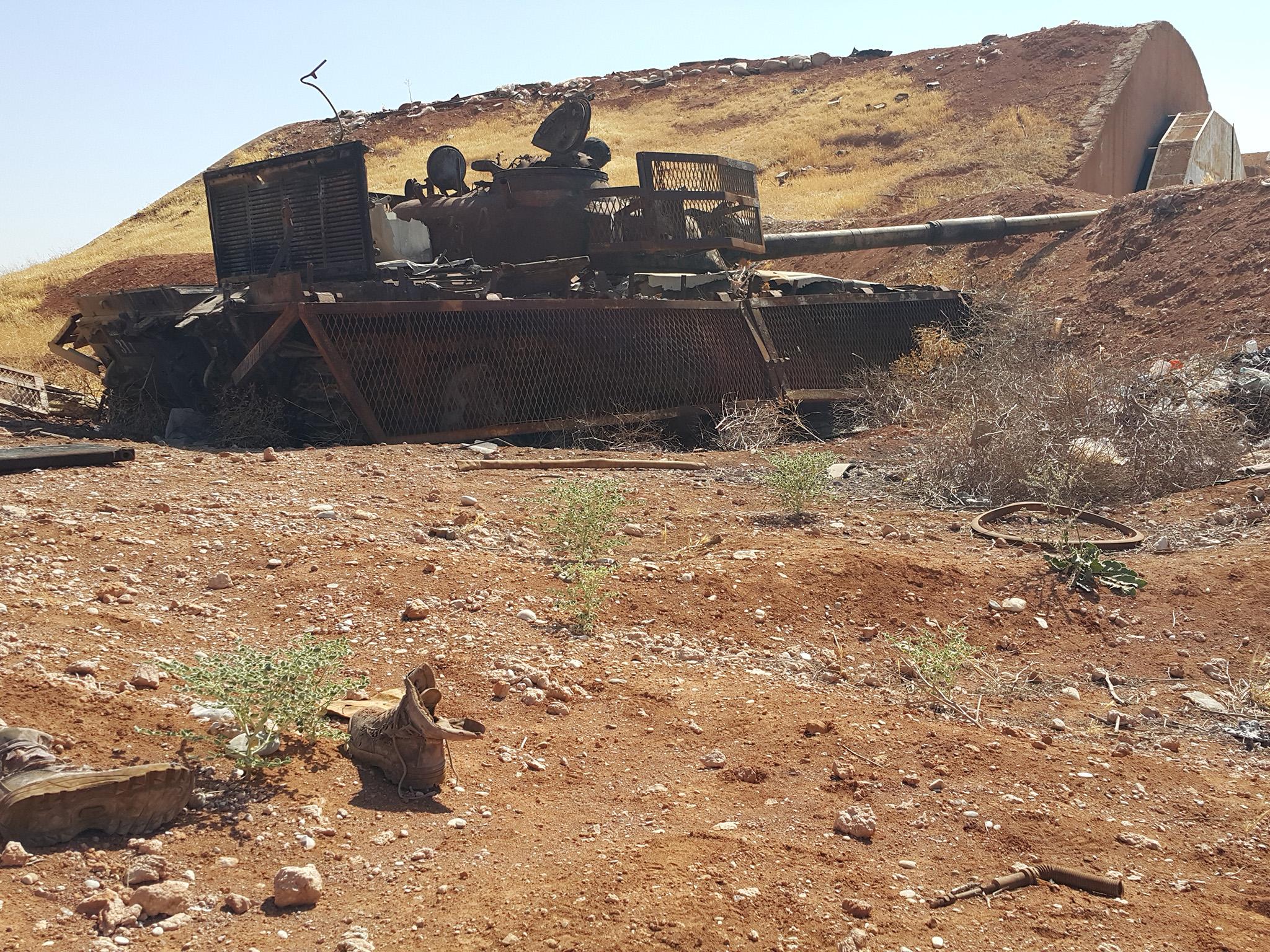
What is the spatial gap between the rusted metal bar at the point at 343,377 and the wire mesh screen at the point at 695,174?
362cm

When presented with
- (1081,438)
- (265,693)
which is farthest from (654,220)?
(265,693)

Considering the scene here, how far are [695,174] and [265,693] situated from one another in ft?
29.6

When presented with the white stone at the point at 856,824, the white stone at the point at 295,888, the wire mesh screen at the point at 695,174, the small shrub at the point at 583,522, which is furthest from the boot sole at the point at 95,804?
the wire mesh screen at the point at 695,174

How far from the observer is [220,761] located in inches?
125

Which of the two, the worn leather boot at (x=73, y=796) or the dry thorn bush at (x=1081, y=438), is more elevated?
the worn leather boot at (x=73, y=796)

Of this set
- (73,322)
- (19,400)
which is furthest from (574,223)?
(19,400)

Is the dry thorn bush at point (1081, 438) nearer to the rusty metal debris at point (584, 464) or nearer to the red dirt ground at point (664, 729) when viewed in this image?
the red dirt ground at point (664, 729)

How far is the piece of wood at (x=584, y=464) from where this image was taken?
25.6 feet

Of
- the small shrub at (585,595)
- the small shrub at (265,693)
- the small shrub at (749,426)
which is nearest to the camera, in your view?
the small shrub at (265,693)

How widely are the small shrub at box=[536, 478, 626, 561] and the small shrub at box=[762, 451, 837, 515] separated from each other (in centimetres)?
131

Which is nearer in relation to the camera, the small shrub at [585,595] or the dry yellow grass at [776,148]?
the small shrub at [585,595]

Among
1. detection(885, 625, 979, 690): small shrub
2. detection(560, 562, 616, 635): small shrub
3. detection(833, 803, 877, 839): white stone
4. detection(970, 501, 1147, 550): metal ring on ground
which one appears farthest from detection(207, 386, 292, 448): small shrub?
detection(833, 803, 877, 839): white stone

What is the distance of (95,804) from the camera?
2.63m

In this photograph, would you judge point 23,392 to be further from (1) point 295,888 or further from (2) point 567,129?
(1) point 295,888
